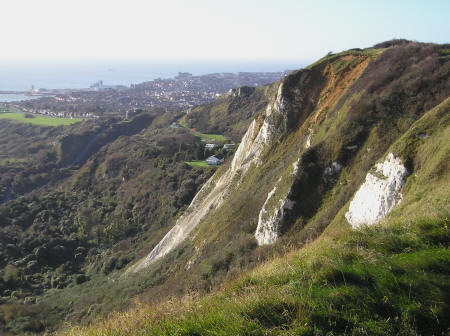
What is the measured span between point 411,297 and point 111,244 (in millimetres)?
51475

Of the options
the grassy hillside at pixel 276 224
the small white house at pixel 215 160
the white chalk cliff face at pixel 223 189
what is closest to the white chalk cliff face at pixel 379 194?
the grassy hillside at pixel 276 224

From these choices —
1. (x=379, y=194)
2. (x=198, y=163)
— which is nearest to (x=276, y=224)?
(x=379, y=194)

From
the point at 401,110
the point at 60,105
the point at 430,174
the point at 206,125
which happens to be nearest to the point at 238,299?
the point at 430,174

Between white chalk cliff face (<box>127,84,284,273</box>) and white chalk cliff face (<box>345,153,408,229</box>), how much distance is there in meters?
17.9

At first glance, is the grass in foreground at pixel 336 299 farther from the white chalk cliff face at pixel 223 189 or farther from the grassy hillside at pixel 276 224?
the white chalk cliff face at pixel 223 189

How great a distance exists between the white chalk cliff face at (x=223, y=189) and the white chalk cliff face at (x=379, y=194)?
17.9 metres

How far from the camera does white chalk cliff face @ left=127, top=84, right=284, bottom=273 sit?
33.8 metres

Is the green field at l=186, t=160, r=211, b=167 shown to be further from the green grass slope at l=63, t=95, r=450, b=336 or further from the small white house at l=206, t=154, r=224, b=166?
the green grass slope at l=63, t=95, r=450, b=336

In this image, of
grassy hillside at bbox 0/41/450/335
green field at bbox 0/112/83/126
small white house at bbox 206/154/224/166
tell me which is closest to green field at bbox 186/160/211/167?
small white house at bbox 206/154/224/166

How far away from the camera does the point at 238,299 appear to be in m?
A: 3.87

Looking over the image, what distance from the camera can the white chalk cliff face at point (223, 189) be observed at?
33781 millimetres

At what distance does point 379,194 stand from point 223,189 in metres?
22.9

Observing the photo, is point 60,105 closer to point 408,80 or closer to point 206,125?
point 206,125

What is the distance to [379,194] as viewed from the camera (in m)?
14.5
